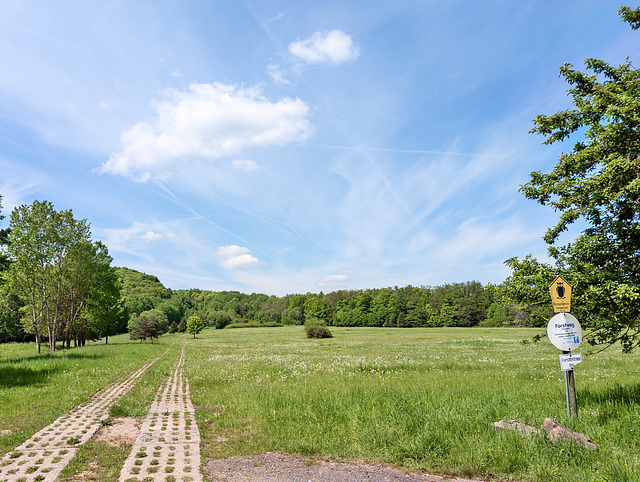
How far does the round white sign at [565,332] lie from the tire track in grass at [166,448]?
7517mm

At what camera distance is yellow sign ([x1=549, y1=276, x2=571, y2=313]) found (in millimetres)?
7699

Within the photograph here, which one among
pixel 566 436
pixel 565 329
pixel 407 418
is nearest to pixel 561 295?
pixel 565 329

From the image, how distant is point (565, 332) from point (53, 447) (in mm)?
10941

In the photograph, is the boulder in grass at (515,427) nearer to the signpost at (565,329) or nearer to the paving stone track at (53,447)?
the signpost at (565,329)

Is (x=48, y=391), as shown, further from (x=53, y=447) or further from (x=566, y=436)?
(x=566, y=436)

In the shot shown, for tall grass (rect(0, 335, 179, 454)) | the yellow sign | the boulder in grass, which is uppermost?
the yellow sign

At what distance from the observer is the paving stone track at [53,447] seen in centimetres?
580

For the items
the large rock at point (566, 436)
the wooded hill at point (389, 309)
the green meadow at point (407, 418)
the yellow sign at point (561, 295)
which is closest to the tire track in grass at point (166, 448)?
the green meadow at point (407, 418)

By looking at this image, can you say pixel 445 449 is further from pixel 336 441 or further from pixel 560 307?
pixel 560 307

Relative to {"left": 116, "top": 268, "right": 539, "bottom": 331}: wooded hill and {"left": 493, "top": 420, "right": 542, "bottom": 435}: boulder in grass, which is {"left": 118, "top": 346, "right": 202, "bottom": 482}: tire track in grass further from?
{"left": 116, "top": 268, "right": 539, "bottom": 331}: wooded hill

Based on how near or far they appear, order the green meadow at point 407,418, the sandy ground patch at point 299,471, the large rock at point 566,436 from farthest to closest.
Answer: the large rock at point 566,436
the green meadow at point 407,418
the sandy ground patch at point 299,471

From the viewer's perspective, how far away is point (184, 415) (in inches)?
392

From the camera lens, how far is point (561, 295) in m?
7.76

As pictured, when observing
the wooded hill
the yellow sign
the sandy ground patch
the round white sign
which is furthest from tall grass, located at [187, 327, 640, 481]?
the wooded hill
